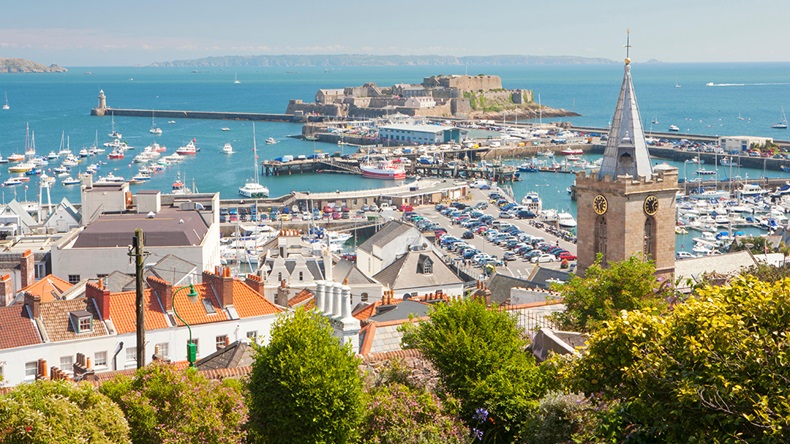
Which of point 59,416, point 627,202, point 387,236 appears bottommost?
point 387,236

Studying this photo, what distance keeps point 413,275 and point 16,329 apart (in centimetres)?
2025

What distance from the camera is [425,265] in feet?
129

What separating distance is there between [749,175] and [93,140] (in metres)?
89.3

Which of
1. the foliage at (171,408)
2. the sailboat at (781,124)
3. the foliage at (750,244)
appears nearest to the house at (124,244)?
the foliage at (171,408)

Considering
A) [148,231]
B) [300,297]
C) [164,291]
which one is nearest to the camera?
[164,291]

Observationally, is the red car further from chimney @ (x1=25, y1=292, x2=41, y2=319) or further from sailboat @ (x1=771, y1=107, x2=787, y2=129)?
sailboat @ (x1=771, y1=107, x2=787, y2=129)

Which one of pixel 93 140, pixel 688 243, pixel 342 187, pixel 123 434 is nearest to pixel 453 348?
pixel 123 434

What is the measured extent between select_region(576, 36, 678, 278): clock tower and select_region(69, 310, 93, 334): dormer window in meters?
11.8

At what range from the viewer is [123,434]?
10.9 meters

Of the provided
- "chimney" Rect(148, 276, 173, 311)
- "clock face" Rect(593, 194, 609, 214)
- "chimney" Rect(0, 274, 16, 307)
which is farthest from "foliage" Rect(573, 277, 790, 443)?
"chimney" Rect(0, 274, 16, 307)

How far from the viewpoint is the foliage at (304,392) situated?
11430mm

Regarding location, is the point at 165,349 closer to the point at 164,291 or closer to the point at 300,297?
the point at 164,291

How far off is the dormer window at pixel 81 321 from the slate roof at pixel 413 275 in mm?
17573

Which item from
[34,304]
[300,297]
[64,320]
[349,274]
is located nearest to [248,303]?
[64,320]
